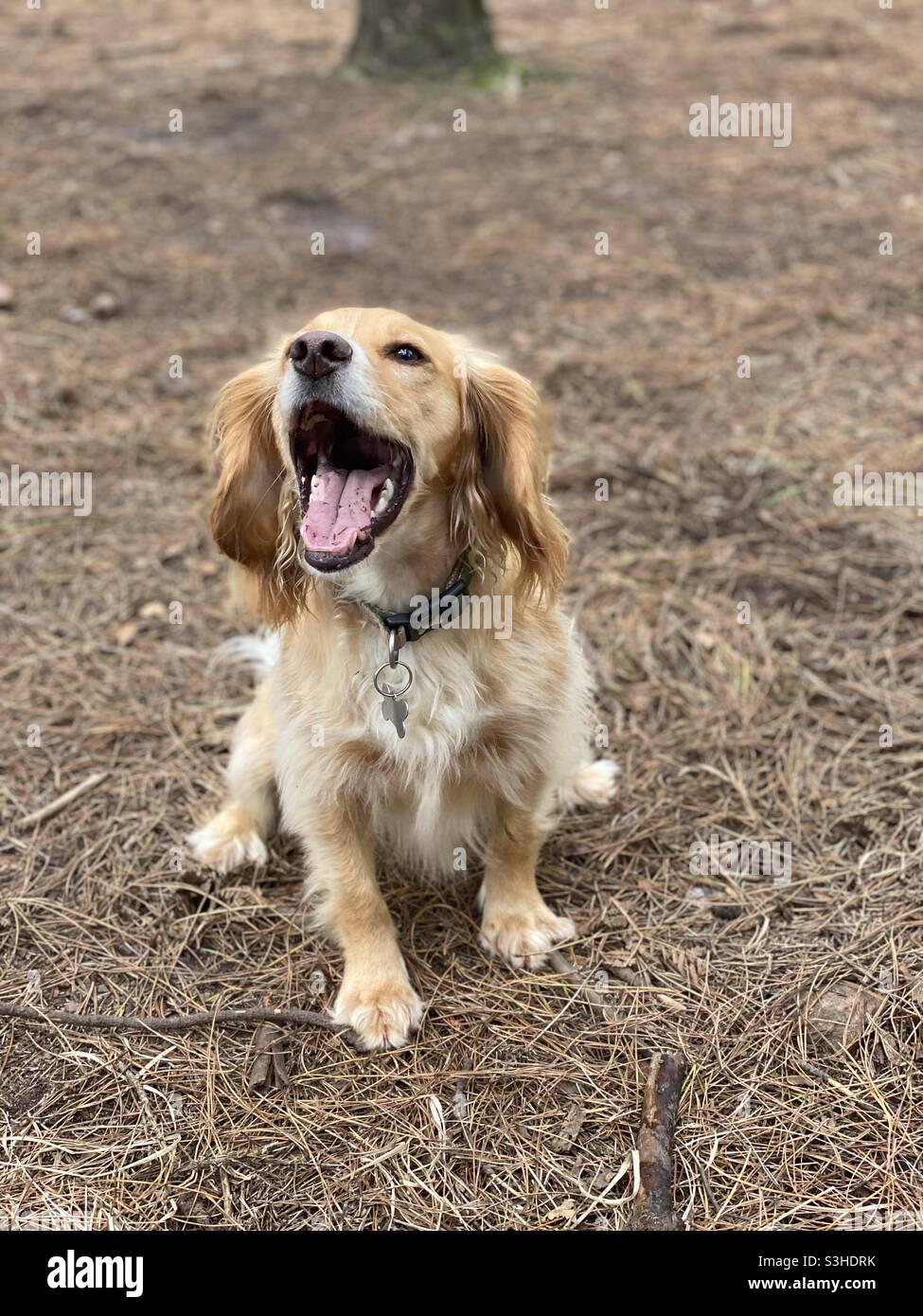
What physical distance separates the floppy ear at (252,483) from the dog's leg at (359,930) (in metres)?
0.61

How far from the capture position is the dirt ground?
249 cm

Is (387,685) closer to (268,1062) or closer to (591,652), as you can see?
(268,1062)

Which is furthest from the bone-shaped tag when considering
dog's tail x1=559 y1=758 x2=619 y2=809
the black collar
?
dog's tail x1=559 y1=758 x2=619 y2=809

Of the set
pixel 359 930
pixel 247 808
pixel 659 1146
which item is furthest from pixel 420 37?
pixel 659 1146

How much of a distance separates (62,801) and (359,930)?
112 cm

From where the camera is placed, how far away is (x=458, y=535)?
2.74 metres

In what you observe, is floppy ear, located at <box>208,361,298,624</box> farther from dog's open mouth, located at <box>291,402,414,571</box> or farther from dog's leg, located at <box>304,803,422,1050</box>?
dog's leg, located at <box>304,803,422,1050</box>

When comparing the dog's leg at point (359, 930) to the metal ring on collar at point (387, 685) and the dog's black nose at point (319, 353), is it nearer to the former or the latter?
the metal ring on collar at point (387, 685)

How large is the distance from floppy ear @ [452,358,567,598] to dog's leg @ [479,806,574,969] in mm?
715

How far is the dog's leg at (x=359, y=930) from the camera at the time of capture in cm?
278

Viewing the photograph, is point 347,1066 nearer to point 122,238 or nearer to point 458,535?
point 458,535

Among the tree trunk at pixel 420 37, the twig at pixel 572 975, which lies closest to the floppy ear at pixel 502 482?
the twig at pixel 572 975
